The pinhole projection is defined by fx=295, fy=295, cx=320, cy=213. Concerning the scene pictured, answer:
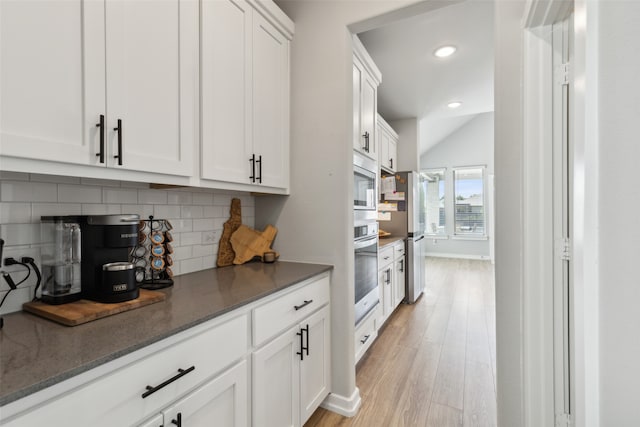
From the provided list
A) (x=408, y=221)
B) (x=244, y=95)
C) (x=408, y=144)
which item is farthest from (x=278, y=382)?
(x=408, y=144)

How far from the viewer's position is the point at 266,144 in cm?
182

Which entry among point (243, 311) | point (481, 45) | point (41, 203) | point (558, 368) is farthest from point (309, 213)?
point (481, 45)

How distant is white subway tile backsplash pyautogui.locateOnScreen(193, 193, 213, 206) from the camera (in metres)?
1.75

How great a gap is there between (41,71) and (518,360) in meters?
2.05

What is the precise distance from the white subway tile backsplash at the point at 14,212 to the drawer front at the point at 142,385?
0.73m

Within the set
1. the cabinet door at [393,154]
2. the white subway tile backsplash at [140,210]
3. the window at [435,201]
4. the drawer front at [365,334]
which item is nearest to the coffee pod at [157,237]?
the white subway tile backsplash at [140,210]

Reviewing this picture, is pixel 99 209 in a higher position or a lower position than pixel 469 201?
lower

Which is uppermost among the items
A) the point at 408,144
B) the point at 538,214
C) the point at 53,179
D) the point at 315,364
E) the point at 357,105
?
the point at 408,144

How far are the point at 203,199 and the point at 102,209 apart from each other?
1.84ft

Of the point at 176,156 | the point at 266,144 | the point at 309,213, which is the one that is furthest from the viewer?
the point at 309,213

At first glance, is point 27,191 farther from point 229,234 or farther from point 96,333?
point 229,234

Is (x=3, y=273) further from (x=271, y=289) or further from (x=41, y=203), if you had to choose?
(x=271, y=289)

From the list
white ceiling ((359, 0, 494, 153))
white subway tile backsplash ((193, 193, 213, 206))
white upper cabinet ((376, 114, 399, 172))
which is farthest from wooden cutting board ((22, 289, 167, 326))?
white upper cabinet ((376, 114, 399, 172))

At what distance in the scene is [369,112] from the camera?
253 cm
